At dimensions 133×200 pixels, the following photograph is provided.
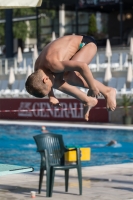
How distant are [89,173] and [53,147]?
2.30 m

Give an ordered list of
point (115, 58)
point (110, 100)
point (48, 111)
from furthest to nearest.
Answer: point (115, 58) → point (48, 111) → point (110, 100)

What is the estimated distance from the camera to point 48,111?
→ 27.5 meters

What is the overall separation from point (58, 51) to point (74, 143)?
15.3 m

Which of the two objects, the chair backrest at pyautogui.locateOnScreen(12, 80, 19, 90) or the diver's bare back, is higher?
the diver's bare back

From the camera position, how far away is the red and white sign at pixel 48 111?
1017 inches

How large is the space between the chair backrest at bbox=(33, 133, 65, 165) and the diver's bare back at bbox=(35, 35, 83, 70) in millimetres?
4579

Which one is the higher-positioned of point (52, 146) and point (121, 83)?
point (52, 146)

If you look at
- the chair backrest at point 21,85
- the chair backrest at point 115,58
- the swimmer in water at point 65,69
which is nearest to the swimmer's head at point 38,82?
the swimmer in water at point 65,69

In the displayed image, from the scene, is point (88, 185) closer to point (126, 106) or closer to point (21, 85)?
point (126, 106)

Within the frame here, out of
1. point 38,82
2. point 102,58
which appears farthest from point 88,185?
point 102,58

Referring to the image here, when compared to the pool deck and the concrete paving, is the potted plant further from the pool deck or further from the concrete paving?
the concrete paving

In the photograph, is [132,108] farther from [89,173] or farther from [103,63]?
[89,173]

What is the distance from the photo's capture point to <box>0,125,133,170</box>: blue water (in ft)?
56.0

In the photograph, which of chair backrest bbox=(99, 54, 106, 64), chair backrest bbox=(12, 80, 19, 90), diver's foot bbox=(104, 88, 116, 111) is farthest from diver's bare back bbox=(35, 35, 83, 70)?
chair backrest bbox=(99, 54, 106, 64)
